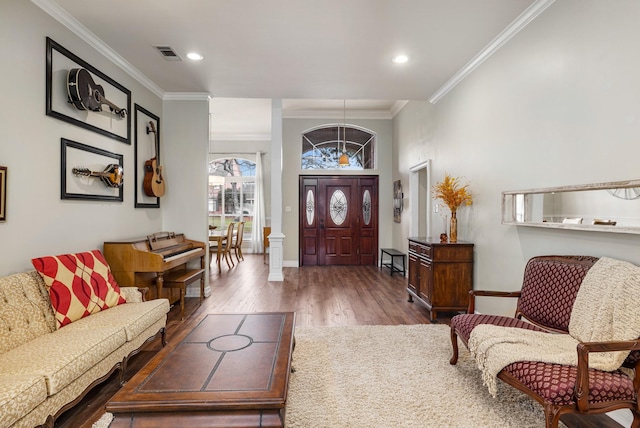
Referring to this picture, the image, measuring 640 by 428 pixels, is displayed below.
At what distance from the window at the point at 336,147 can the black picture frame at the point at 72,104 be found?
424 centimetres

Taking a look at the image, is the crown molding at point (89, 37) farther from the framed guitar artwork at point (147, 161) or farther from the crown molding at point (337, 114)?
the crown molding at point (337, 114)

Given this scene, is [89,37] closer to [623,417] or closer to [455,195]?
[455,195]

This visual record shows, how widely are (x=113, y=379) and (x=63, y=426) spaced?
64 cm

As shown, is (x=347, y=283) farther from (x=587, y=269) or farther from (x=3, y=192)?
(x=3, y=192)

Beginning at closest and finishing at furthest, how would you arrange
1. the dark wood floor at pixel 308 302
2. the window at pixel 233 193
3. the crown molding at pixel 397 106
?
the dark wood floor at pixel 308 302 → the crown molding at pixel 397 106 → the window at pixel 233 193

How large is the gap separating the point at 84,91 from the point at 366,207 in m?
5.76

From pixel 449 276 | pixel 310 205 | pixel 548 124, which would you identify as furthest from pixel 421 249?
pixel 310 205

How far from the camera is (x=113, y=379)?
2617 mm

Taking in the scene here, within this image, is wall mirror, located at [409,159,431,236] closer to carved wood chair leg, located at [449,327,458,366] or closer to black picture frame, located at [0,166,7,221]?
carved wood chair leg, located at [449,327,458,366]

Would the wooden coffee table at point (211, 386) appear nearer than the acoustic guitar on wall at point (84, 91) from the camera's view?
Yes

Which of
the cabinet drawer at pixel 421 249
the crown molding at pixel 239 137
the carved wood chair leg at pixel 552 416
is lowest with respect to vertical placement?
the carved wood chair leg at pixel 552 416

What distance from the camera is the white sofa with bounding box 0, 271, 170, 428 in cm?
161

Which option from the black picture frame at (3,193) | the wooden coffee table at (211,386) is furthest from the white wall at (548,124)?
the black picture frame at (3,193)

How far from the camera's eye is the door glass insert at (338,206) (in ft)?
25.5
